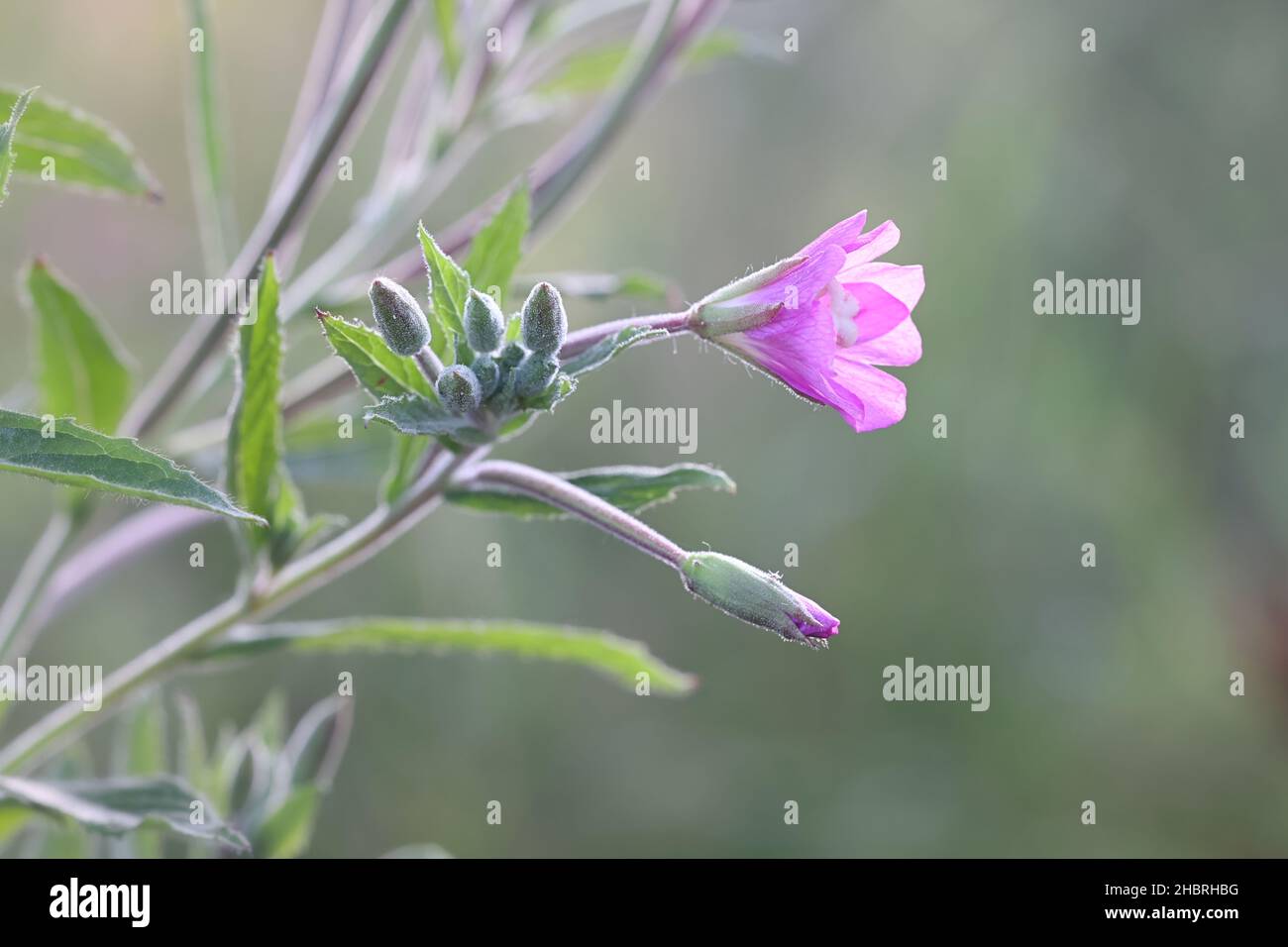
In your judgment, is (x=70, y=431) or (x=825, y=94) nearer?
(x=70, y=431)

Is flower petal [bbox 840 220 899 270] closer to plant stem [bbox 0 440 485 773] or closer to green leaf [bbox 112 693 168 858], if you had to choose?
plant stem [bbox 0 440 485 773]

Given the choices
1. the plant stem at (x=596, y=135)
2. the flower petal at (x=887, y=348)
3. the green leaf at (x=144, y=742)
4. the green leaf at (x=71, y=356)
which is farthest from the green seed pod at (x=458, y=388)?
the green leaf at (x=144, y=742)

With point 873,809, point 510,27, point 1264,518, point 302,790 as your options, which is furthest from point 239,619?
point 1264,518

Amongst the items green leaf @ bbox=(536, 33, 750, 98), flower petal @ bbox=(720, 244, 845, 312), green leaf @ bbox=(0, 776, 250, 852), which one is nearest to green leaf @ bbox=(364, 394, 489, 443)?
flower petal @ bbox=(720, 244, 845, 312)

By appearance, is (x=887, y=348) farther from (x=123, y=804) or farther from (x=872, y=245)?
(x=123, y=804)
